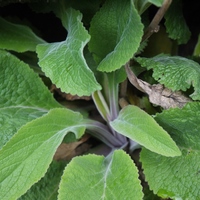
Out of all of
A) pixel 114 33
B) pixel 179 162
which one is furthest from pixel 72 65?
pixel 179 162

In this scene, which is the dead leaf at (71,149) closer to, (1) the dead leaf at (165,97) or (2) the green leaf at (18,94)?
(2) the green leaf at (18,94)

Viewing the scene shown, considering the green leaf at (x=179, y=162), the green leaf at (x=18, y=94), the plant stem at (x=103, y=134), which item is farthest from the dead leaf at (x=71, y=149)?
the green leaf at (x=179, y=162)

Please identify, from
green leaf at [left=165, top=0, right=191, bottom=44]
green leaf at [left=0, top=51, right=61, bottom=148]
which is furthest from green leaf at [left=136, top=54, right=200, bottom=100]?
green leaf at [left=0, top=51, right=61, bottom=148]

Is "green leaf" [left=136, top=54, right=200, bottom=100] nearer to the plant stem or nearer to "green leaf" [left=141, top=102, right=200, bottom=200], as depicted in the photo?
"green leaf" [left=141, top=102, right=200, bottom=200]

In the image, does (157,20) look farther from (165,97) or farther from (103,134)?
(103,134)

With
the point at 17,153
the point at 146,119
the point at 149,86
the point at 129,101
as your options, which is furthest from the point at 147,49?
the point at 17,153

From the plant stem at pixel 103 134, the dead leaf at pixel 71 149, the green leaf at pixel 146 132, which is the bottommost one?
the dead leaf at pixel 71 149

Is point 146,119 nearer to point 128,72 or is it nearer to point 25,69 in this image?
point 128,72
